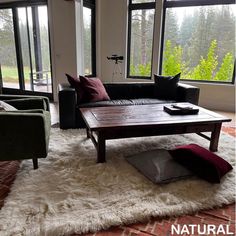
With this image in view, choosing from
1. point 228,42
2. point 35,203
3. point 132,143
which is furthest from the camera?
point 228,42

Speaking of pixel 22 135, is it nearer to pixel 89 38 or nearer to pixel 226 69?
pixel 89 38

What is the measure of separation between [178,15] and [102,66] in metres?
2.06

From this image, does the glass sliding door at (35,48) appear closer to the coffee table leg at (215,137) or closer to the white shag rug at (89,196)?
the white shag rug at (89,196)

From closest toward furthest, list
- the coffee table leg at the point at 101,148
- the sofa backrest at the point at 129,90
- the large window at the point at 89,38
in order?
the coffee table leg at the point at 101,148 → the sofa backrest at the point at 129,90 → the large window at the point at 89,38

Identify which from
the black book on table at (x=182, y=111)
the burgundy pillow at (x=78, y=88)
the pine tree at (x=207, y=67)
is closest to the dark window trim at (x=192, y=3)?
the pine tree at (x=207, y=67)

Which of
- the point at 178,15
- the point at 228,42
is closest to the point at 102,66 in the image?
the point at 178,15

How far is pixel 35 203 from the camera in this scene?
1713mm

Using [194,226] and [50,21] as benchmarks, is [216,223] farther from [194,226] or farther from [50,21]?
[50,21]

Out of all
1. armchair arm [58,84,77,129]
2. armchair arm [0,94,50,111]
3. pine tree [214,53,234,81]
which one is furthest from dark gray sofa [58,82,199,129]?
pine tree [214,53,234,81]

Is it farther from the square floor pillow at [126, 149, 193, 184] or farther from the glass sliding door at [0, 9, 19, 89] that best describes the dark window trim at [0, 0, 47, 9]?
the square floor pillow at [126, 149, 193, 184]

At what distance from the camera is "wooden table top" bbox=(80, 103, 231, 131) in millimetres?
2291

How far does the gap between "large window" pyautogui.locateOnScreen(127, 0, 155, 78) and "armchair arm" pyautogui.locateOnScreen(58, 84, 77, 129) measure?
8.23 ft

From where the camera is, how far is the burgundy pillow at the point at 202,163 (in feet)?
6.56

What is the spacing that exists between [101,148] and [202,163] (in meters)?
0.99
